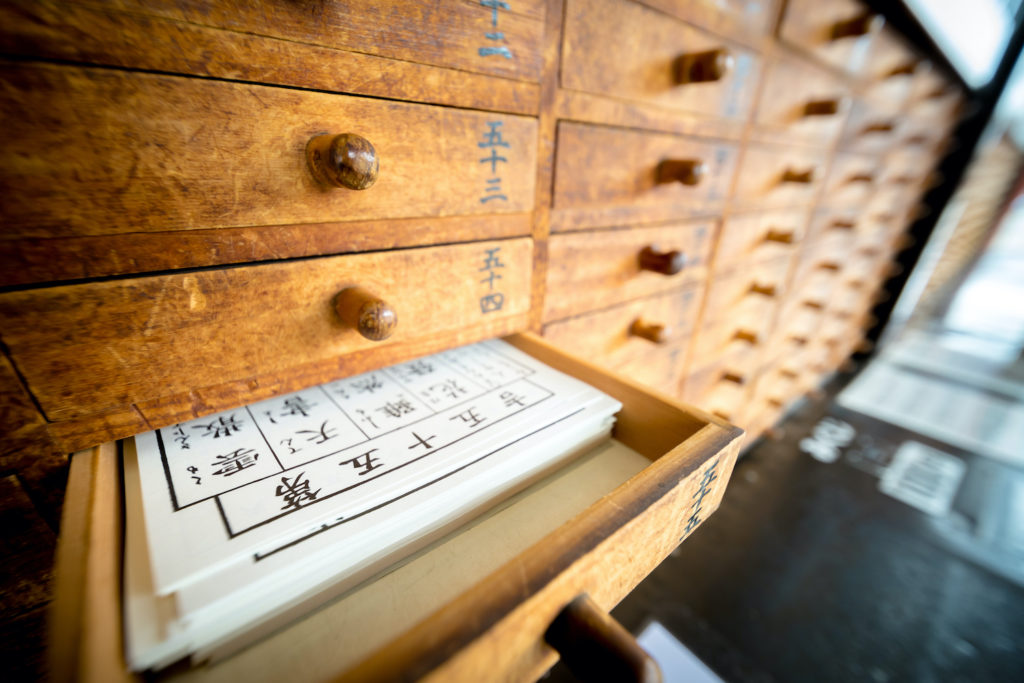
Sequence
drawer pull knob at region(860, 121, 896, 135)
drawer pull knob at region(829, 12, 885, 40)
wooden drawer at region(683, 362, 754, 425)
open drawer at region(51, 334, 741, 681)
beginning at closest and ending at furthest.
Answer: open drawer at region(51, 334, 741, 681)
drawer pull knob at region(829, 12, 885, 40)
wooden drawer at region(683, 362, 754, 425)
drawer pull knob at region(860, 121, 896, 135)

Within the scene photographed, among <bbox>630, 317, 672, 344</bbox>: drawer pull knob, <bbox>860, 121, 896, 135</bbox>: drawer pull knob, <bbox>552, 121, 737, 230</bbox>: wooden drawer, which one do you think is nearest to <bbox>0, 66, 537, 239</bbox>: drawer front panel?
<bbox>552, 121, 737, 230</bbox>: wooden drawer

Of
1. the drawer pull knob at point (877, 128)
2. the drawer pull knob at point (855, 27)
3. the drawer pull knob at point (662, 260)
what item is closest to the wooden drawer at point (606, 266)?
the drawer pull knob at point (662, 260)

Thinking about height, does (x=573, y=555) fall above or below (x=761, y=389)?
above

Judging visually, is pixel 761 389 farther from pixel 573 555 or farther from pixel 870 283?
pixel 573 555

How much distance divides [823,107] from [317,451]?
3.79ft

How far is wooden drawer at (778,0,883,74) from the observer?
2.46 feet

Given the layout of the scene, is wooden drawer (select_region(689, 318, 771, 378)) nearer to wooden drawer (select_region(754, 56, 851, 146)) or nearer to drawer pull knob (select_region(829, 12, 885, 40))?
wooden drawer (select_region(754, 56, 851, 146))

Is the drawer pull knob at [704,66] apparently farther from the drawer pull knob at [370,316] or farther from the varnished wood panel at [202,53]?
the drawer pull knob at [370,316]

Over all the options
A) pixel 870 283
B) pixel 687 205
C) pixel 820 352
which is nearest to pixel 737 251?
pixel 687 205

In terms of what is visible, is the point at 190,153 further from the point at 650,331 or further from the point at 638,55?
the point at 650,331

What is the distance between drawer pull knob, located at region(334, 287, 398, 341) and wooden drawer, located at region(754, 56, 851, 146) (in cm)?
85

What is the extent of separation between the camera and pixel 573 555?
23 cm

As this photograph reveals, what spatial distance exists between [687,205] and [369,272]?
1.99 feet

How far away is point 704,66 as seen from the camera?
1.90ft
